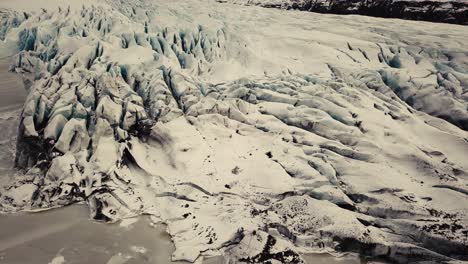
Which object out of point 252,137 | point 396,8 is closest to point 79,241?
point 252,137

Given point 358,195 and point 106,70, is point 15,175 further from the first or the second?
point 358,195

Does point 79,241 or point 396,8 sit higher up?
point 396,8

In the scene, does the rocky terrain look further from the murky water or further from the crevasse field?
the murky water

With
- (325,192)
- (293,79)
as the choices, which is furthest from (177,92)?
(325,192)

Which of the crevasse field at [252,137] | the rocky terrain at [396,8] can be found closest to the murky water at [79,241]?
the crevasse field at [252,137]

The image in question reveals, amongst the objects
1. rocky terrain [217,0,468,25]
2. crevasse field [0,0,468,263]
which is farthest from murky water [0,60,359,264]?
rocky terrain [217,0,468,25]

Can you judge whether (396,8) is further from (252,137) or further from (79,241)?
(79,241)

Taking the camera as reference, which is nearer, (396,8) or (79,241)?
(79,241)
